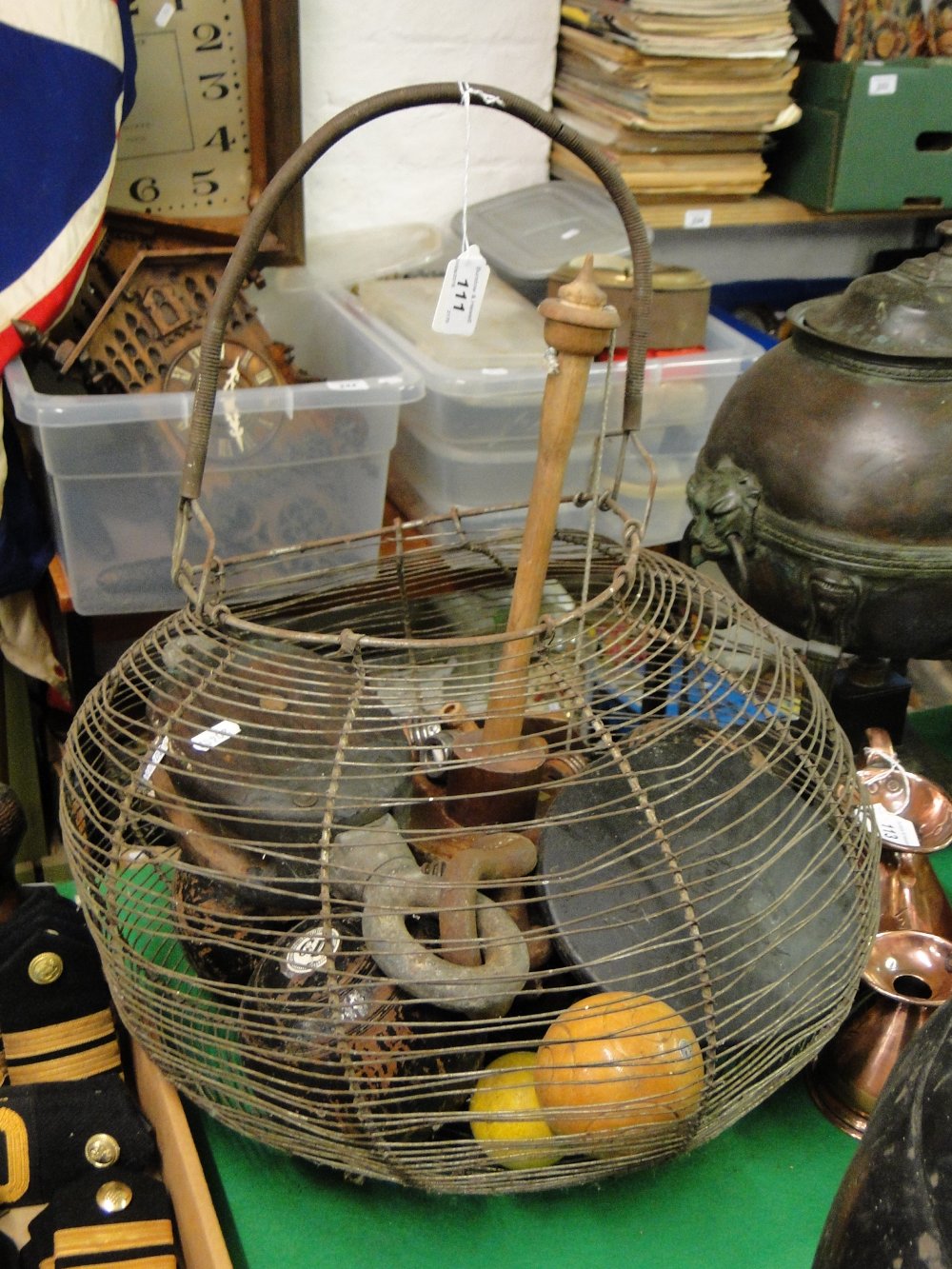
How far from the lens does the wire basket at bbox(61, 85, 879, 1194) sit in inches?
25.0

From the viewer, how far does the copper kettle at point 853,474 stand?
3.23 feet

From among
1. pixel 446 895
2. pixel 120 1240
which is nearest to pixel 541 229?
pixel 446 895

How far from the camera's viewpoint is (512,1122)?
666 mm

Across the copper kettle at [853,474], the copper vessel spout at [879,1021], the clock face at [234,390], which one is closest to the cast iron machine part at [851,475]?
the copper kettle at [853,474]

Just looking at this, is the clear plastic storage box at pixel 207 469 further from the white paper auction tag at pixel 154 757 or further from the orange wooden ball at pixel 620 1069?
the orange wooden ball at pixel 620 1069

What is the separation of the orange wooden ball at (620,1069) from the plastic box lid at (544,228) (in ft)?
3.15

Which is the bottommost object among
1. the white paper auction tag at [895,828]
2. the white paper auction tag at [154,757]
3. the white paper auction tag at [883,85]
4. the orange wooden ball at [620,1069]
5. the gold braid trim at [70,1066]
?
the gold braid trim at [70,1066]

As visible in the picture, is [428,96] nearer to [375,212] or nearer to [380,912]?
[380,912]

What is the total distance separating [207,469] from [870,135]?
3.35 feet

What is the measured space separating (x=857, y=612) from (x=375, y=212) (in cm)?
91

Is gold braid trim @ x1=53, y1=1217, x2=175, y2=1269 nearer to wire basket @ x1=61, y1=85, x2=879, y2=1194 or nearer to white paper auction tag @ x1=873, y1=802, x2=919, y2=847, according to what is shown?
wire basket @ x1=61, y1=85, x2=879, y2=1194

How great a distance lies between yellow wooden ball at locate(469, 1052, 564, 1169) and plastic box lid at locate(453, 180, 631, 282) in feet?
3.16

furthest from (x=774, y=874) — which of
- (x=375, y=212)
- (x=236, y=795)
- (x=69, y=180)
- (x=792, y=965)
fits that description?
(x=375, y=212)

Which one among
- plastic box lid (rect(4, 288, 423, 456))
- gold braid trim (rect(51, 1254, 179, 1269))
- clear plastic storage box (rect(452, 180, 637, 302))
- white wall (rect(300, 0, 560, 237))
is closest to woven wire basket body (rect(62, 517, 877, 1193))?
gold braid trim (rect(51, 1254, 179, 1269))
